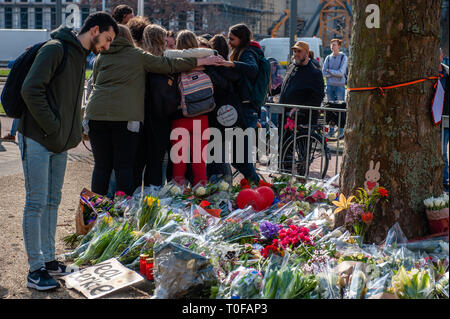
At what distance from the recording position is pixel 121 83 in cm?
525

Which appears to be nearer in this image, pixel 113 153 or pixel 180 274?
pixel 180 274

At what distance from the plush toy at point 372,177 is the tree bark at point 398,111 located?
0.10 feet

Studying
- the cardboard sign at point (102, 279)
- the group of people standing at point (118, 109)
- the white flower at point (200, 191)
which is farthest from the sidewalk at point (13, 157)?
the cardboard sign at point (102, 279)

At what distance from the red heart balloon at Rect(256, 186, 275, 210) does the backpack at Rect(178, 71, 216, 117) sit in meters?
0.96

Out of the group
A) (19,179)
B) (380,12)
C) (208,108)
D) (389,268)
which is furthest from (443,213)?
(19,179)

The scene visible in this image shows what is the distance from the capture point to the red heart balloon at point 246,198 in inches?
206

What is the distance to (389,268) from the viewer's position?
3660 millimetres

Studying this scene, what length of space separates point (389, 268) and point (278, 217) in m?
1.43

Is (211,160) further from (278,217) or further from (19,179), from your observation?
(19,179)

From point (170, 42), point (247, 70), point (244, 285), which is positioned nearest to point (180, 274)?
point (244, 285)

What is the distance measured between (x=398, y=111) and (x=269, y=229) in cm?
132

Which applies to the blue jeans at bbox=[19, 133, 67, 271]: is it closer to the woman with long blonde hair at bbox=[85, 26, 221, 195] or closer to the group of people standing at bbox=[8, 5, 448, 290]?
the group of people standing at bbox=[8, 5, 448, 290]

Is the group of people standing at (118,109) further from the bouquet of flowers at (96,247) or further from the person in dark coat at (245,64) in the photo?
the bouquet of flowers at (96,247)

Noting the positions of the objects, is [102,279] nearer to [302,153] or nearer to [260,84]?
[260,84]
